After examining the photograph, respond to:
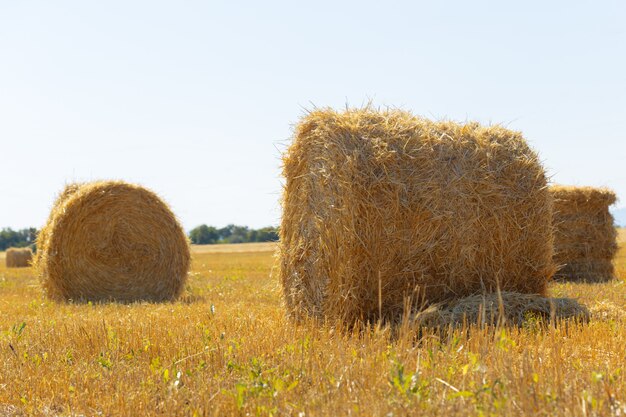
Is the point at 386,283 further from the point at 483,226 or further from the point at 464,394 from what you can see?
the point at 464,394

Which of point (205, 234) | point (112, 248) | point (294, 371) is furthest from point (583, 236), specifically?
point (205, 234)

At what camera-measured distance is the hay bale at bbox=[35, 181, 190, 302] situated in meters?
13.9

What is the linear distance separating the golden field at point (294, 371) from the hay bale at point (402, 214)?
0.69 metres

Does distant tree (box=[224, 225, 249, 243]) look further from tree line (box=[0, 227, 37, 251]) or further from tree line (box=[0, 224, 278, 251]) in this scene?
tree line (box=[0, 227, 37, 251])

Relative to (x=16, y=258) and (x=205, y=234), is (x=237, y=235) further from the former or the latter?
(x=16, y=258)

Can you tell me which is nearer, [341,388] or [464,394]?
[464,394]

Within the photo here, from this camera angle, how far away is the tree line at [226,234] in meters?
80.9

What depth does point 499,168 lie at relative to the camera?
353 inches

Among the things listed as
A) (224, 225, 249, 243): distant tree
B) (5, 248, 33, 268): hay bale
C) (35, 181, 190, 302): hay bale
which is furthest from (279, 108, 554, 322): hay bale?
(224, 225, 249, 243): distant tree

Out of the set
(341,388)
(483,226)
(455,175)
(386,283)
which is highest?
(455,175)

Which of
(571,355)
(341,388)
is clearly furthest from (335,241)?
(341,388)

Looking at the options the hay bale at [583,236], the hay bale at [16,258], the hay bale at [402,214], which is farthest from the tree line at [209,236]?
the hay bale at [402,214]

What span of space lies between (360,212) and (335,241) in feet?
1.51

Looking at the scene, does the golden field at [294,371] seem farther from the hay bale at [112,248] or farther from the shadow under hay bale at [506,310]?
the hay bale at [112,248]
